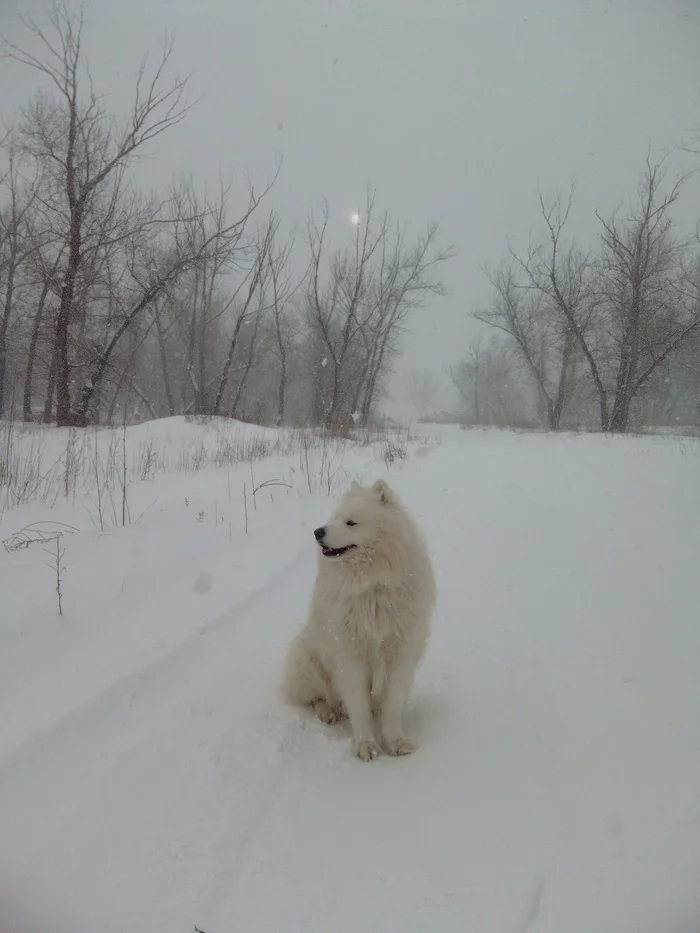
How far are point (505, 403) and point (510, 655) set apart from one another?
49.8 metres

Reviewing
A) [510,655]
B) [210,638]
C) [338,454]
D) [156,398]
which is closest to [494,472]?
[338,454]

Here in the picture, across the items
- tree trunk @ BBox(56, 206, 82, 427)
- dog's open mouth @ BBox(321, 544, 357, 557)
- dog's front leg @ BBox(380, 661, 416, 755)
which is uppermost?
tree trunk @ BBox(56, 206, 82, 427)

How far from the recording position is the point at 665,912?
1.58m

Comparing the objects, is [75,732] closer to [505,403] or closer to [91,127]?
[91,127]

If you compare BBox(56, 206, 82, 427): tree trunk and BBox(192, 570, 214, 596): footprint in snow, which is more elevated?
BBox(56, 206, 82, 427): tree trunk

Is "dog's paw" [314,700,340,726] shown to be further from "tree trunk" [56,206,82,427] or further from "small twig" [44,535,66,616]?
"tree trunk" [56,206,82,427]

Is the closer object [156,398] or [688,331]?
[688,331]

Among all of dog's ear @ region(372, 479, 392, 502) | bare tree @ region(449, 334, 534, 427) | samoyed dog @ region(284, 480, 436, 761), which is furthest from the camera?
bare tree @ region(449, 334, 534, 427)

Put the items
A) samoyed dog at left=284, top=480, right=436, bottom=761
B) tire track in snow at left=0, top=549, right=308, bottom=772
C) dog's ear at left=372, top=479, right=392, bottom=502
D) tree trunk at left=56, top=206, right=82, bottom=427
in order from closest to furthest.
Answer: tire track in snow at left=0, top=549, right=308, bottom=772 → samoyed dog at left=284, top=480, right=436, bottom=761 → dog's ear at left=372, top=479, right=392, bottom=502 → tree trunk at left=56, top=206, right=82, bottom=427

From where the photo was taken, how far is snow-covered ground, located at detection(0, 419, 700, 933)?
160 cm

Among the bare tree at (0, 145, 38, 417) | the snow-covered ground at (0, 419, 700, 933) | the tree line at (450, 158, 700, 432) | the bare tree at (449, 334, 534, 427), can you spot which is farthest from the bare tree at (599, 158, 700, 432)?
the bare tree at (449, 334, 534, 427)

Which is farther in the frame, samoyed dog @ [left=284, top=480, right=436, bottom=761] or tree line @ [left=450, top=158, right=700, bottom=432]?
tree line @ [left=450, top=158, right=700, bottom=432]

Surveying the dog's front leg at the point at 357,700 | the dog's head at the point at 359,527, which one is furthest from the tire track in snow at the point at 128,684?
the dog's head at the point at 359,527

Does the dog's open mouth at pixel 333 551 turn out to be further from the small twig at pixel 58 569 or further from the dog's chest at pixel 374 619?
the small twig at pixel 58 569
